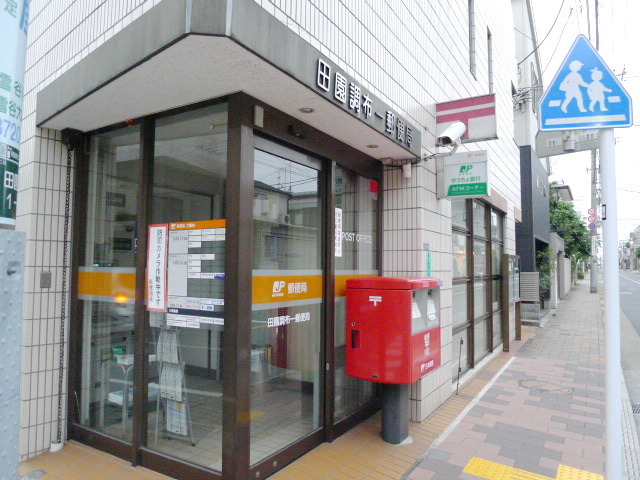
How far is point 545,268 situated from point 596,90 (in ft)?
52.8

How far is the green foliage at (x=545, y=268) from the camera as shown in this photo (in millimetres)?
17234

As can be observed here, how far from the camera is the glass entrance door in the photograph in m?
3.78

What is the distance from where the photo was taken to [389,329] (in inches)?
171

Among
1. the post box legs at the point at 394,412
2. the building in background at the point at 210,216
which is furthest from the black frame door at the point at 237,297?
the post box legs at the point at 394,412

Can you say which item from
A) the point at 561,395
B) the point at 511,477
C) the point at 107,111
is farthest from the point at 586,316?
the point at 107,111

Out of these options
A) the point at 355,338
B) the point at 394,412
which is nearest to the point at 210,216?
the point at 355,338

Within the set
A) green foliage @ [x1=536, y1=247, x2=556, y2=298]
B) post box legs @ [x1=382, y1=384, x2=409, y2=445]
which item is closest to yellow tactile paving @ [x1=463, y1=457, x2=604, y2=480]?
post box legs @ [x1=382, y1=384, x2=409, y2=445]

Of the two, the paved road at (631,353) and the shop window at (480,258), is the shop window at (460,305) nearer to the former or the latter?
the shop window at (480,258)

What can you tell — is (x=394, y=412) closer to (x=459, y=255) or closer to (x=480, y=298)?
(x=459, y=255)

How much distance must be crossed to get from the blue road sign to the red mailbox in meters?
2.00

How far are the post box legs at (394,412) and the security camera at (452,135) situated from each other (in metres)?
2.91

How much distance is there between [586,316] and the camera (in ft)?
54.5

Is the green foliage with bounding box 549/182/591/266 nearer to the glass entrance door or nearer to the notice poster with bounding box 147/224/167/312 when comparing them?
the glass entrance door

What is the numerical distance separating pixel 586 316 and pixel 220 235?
17296mm
